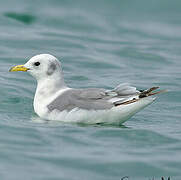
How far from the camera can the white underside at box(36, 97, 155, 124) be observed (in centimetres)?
938

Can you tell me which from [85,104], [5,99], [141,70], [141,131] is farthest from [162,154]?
[141,70]

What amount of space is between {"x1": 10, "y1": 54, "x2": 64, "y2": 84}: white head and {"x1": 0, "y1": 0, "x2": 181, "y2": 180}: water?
690mm

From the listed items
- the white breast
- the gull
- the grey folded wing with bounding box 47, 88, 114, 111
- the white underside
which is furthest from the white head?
the white underside

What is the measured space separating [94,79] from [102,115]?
4.26 metres

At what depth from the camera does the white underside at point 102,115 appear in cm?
938

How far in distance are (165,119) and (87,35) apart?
27.2 feet

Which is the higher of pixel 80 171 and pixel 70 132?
pixel 70 132

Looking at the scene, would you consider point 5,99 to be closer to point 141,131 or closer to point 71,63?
point 141,131

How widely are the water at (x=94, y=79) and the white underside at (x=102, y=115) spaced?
150 millimetres

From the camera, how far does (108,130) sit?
912 cm

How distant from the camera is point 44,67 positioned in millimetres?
10227

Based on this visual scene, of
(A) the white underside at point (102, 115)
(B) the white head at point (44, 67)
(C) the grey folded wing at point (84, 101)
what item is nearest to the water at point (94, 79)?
(A) the white underside at point (102, 115)

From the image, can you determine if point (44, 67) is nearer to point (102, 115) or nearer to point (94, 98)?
point (94, 98)

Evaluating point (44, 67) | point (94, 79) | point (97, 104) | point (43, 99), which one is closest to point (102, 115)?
point (97, 104)
